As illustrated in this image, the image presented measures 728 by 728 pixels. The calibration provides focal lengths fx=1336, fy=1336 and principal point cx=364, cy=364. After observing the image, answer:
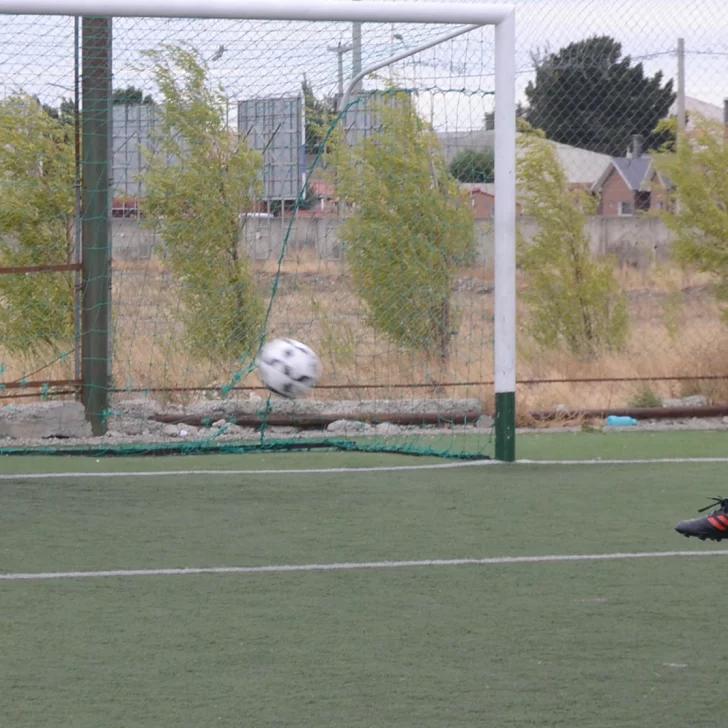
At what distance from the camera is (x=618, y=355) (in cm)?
1166

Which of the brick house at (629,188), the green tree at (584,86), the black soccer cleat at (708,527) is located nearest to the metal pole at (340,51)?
the green tree at (584,86)

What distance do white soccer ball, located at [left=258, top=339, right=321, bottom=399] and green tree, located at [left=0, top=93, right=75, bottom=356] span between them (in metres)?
2.69

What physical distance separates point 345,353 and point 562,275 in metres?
2.36

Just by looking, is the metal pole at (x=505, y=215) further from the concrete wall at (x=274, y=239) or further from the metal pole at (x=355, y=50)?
the concrete wall at (x=274, y=239)

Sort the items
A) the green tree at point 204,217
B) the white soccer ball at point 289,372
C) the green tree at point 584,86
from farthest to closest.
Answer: the green tree at point 584,86
the green tree at point 204,217
the white soccer ball at point 289,372

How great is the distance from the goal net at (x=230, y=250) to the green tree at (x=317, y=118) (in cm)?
1

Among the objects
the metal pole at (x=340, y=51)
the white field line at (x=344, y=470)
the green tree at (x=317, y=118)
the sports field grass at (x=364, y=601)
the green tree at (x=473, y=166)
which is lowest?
the sports field grass at (x=364, y=601)

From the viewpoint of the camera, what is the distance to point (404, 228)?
32.4 ft

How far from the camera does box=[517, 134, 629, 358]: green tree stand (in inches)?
457

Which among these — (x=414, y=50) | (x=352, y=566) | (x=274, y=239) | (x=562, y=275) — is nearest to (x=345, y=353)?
(x=274, y=239)

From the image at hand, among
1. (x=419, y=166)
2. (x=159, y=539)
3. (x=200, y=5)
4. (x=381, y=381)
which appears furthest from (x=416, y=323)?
(x=159, y=539)

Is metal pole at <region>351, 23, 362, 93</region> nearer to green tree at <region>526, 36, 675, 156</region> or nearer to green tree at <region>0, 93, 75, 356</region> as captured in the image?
green tree at <region>0, 93, 75, 356</region>

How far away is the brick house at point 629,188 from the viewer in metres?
→ 12.5

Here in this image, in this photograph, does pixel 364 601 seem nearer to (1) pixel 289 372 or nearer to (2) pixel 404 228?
(1) pixel 289 372
